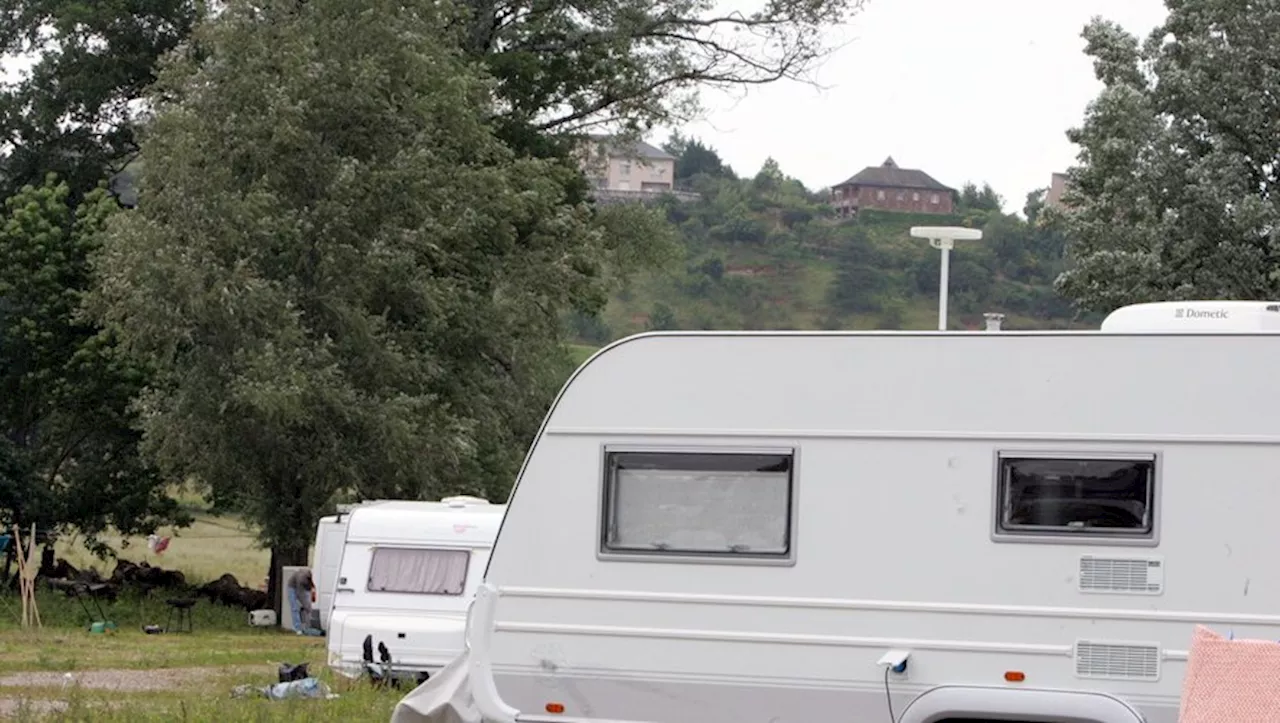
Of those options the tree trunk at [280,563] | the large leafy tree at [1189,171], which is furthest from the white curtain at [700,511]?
the tree trunk at [280,563]

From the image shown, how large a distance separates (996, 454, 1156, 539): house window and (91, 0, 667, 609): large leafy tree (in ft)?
69.8

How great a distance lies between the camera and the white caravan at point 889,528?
8477 millimetres

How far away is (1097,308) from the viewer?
1152 inches

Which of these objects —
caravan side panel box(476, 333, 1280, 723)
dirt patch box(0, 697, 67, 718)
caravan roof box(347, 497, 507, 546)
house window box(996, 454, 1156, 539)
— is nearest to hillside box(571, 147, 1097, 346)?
caravan roof box(347, 497, 507, 546)

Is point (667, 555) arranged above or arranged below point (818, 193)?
below

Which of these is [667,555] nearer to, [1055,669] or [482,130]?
[1055,669]

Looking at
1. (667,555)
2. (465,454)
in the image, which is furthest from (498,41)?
(667,555)

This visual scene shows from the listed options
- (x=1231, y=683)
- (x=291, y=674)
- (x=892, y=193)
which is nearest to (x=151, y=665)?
(x=291, y=674)

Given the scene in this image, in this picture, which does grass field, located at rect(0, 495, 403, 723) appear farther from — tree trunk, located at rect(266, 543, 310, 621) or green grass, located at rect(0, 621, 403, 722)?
tree trunk, located at rect(266, 543, 310, 621)

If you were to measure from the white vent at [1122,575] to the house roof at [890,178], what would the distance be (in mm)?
119154

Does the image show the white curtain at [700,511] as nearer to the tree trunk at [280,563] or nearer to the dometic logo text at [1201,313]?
the dometic logo text at [1201,313]

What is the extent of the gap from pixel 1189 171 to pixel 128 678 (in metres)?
16.8

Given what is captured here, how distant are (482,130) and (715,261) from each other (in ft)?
234

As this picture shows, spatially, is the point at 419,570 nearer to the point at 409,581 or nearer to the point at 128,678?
the point at 409,581
